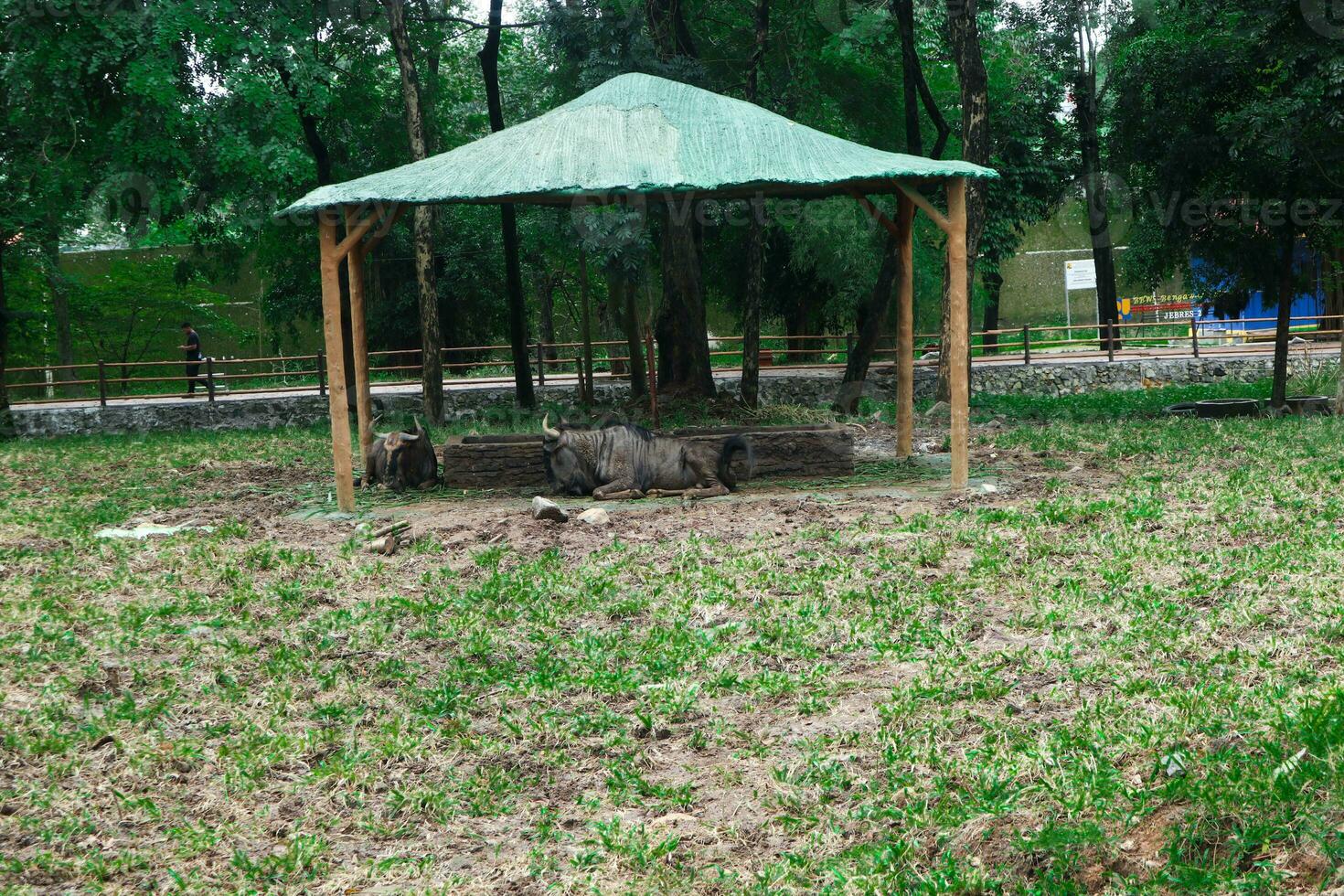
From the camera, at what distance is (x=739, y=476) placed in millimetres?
11820

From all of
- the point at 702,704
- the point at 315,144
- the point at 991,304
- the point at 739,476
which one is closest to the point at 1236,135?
the point at 739,476

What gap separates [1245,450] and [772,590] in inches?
270

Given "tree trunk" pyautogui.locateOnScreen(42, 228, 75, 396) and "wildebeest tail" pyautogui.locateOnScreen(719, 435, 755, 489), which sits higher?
"tree trunk" pyautogui.locateOnScreen(42, 228, 75, 396)

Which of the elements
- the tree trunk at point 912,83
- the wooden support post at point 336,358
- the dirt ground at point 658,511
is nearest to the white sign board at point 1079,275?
the tree trunk at point 912,83

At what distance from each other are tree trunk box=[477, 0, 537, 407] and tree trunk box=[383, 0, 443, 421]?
161cm

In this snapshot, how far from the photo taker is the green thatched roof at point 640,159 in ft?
34.6

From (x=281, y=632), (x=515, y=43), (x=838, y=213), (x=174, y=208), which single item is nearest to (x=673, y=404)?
(x=838, y=213)

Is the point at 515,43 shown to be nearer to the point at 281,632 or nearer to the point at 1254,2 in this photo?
the point at 1254,2

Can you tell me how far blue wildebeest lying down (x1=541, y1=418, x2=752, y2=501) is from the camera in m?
11.3

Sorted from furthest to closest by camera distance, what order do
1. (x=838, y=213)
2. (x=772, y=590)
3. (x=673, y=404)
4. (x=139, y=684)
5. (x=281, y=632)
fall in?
(x=838, y=213) → (x=673, y=404) → (x=772, y=590) → (x=281, y=632) → (x=139, y=684)

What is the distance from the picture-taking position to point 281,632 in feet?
22.7

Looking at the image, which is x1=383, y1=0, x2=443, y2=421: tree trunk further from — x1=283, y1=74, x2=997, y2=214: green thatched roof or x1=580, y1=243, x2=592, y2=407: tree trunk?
x1=283, y1=74, x2=997, y2=214: green thatched roof

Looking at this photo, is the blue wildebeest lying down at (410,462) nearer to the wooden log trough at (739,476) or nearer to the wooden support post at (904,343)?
the wooden log trough at (739,476)

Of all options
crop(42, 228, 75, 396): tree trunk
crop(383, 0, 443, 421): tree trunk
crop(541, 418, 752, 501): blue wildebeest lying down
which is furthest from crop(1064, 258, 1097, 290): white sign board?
crop(42, 228, 75, 396): tree trunk
